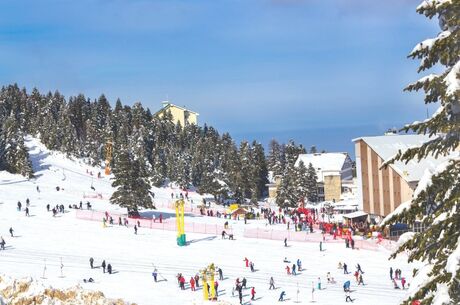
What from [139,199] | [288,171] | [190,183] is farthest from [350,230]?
[190,183]

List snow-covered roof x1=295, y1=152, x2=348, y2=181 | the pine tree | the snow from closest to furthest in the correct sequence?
the snow < the pine tree < snow-covered roof x1=295, y1=152, x2=348, y2=181

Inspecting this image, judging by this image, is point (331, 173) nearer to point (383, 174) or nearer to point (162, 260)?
point (383, 174)

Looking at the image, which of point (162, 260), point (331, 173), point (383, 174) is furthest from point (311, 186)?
point (162, 260)

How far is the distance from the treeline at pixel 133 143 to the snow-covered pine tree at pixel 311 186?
800 centimetres

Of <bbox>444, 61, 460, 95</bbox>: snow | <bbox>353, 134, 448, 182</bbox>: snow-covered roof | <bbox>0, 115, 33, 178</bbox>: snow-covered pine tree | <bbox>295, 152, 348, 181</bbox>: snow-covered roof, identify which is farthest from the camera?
<bbox>295, 152, 348, 181</bbox>: snow-covered roof

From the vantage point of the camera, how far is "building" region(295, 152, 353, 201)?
94975 millimetres

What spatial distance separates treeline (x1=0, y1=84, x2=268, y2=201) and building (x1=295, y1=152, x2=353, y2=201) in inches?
377

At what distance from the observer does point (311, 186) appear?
89.2 meters

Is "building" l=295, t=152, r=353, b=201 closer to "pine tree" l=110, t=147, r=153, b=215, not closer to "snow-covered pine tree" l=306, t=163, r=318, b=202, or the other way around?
"snow-covered pine tree" l=306, t=163, r=318, b=202

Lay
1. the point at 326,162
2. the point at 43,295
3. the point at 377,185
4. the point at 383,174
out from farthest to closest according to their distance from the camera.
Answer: the point at 326,162
the point at 377,185
the point at 383,174
the point at 43,295

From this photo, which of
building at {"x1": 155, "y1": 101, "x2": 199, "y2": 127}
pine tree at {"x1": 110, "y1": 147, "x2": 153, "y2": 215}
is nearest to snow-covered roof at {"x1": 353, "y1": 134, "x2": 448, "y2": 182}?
pine tree at {"x1": 110, "y1": 147, "x2": 153, "y2": 215}

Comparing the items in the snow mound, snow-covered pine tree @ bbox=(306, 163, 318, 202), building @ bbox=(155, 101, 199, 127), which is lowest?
the snow mound

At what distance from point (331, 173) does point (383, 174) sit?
34.9 meters

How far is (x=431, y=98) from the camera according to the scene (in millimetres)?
7719
